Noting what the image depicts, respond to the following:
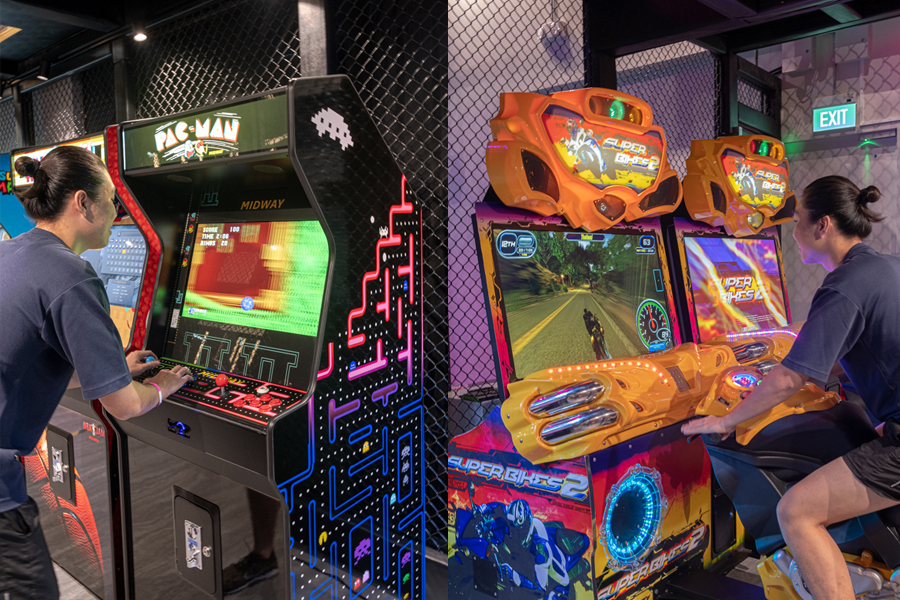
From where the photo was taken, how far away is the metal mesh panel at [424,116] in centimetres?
238

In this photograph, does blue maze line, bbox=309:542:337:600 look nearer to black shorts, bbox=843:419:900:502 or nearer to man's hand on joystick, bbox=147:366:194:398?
man's hand on joystick, bbox=147:366:194:398

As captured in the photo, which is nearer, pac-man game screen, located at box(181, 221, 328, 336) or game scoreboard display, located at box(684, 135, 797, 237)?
pac-man game screen, located at box(181, 221, 328, 336)

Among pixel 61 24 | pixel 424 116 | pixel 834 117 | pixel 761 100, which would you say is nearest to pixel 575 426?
pixel 424 116

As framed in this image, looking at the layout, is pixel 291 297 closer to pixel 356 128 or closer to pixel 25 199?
pixel 356 128

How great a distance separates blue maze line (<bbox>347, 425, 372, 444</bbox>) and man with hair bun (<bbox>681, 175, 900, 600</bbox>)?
1.22 m

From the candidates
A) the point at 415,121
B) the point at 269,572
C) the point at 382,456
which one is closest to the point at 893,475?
the point at 382,456

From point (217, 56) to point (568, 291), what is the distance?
2545 millimetres

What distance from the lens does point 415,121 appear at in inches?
96.2

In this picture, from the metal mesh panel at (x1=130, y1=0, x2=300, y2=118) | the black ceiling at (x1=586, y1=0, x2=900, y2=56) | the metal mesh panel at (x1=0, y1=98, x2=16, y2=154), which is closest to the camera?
the black ceiling at (x1=586, y1=0, x2=900, y2=56)

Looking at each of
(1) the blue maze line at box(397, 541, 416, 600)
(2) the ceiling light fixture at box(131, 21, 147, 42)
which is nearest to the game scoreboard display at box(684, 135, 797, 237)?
(1) the blue maze line at box(397, 541, 416, 600)

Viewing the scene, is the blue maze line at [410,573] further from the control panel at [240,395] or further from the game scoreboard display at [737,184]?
the game scoreboard display at [737,184]

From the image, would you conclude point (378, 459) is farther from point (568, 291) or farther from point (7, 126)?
point (7, 126)

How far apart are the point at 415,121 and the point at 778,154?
227cm

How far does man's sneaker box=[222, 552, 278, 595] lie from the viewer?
5.90 ft
